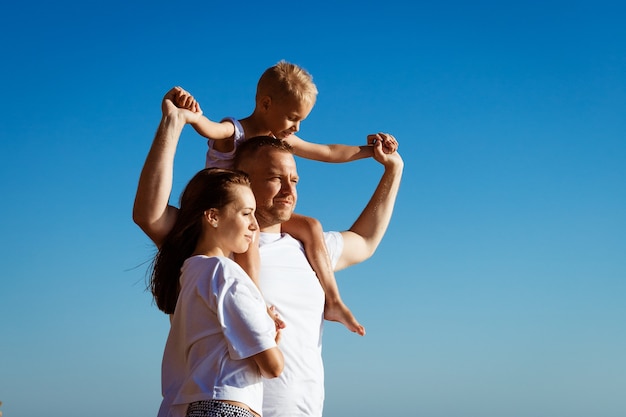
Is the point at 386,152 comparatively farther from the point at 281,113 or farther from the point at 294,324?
the point at 294,324

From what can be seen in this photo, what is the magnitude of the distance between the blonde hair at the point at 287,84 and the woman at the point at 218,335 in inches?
88.5

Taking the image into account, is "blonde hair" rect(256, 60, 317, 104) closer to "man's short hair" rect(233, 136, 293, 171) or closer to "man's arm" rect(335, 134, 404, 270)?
"man's arm" rect(335, 134, 404, 270)

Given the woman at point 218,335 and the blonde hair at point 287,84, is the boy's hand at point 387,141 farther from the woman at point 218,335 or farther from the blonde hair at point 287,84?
the woman at point 218,335

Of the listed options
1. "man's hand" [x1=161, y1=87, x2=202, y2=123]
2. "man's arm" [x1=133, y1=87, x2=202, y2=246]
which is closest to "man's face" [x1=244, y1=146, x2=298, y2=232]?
"man's hand" [x1=161, y1=87, x2=202, y2=123]

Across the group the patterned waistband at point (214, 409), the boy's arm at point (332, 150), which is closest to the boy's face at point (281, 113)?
the boy's arm at point (332, 150)

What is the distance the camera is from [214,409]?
11.9 ft

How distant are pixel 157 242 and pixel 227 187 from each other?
60cm

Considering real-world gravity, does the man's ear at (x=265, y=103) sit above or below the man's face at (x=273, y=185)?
above

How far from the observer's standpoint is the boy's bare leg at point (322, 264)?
215 inches

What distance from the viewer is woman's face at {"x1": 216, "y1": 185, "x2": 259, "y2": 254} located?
415 cm

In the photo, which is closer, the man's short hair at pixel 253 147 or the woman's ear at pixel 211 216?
the woman's ear at pixel 211 216

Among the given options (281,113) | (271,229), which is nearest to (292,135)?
(281,113)

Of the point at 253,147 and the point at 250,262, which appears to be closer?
the point at 250,262

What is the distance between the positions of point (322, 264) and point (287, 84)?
1.58 m
